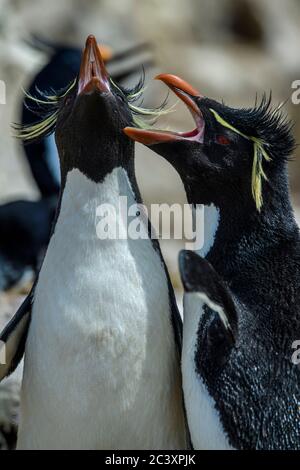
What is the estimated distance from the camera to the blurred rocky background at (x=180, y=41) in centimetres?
863

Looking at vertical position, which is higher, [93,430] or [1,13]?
[1,13]

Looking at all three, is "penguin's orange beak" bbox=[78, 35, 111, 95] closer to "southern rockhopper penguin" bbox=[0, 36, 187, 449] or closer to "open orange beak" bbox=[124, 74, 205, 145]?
"southern rockhopper penguin" bbox=[0, 36, 187, 449]

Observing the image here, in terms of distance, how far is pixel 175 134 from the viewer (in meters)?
2.62

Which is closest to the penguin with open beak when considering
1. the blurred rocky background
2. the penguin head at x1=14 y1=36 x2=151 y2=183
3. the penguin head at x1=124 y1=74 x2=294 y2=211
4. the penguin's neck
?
the blurred rocky background

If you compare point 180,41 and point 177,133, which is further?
point 180,41

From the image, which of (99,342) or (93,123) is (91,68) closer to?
(93,123)

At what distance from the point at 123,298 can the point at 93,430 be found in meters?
0.36

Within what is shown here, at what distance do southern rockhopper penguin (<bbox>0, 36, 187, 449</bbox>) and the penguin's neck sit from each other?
0.61 ft

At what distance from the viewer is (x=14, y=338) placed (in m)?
2.70

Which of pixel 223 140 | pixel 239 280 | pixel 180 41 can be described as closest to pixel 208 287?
pixel 239 280

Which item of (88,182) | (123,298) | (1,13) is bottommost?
(123,298)

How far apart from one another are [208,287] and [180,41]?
8.09 metres
